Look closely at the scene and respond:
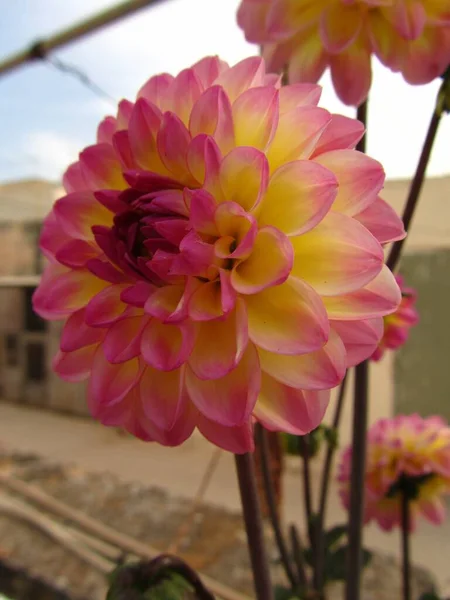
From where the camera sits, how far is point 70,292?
0.66 feet

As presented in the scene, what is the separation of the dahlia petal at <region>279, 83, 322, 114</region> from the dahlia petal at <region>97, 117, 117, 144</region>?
65 mm

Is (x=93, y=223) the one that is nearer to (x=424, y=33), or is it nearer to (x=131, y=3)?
(x=424, y=33)

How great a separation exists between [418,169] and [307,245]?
0.40 ft

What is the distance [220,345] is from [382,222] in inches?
2.5

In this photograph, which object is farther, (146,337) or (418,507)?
(418,507)

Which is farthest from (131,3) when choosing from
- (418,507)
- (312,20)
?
(418,507)

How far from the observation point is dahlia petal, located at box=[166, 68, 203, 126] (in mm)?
187

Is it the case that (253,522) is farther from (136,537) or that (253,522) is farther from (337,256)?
(136,537)

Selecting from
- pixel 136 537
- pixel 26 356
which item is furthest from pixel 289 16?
pixel 26 356

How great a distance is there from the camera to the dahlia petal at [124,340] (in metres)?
0.17

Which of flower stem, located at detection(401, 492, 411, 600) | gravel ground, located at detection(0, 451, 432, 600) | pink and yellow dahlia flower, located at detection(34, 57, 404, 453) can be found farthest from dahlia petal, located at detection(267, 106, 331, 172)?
Answer: gravel ground, located at detection(0, 451, 432, 600)

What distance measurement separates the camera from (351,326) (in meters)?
0.17

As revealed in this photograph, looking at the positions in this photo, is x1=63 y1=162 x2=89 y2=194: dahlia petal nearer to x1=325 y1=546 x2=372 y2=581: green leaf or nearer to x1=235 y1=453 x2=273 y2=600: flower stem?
x1=235 y1=453 x2=273 y2=600: flower stem

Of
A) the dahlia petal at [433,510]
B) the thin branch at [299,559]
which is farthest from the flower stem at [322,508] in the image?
the dahlia petal at [433,510]
